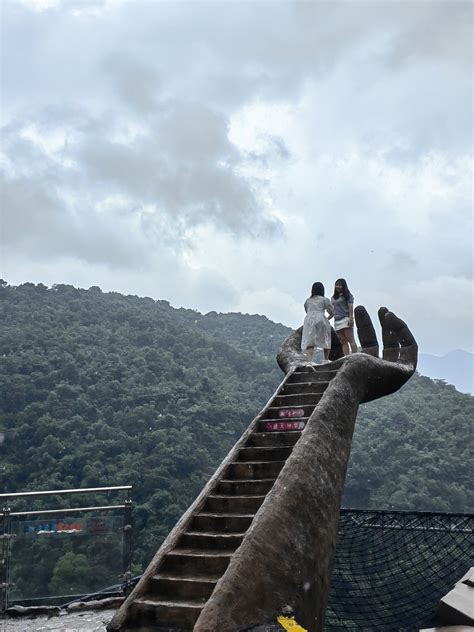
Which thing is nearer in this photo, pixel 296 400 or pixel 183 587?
pixel 183 587

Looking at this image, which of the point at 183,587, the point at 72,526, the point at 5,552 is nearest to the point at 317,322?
the point at 72,526

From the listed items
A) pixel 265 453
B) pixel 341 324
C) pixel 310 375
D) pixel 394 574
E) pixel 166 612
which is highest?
pixel 341 324

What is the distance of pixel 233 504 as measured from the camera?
6.03m

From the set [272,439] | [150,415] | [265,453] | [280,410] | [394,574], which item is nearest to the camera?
[265,453]

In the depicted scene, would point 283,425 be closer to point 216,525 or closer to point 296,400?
point 296,400

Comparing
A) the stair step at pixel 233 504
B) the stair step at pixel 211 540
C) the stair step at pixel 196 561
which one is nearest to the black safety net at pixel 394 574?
the stair step at pixel 233 504

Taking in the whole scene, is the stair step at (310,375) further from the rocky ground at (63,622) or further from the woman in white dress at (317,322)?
the rocky ground at (63,622)

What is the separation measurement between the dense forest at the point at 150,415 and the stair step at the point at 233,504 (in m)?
13.9

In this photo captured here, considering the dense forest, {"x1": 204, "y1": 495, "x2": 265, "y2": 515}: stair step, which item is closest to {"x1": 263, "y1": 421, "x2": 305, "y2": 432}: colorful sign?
{"x1": 204, "y1": 495, "x2": 265, "y2": 515}: stair step

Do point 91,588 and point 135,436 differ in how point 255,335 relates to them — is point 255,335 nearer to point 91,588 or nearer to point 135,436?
point 135,436

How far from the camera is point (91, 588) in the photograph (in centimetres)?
754

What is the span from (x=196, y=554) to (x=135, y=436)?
26.3 metres

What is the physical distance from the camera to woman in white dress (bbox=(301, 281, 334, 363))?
28.6 feet

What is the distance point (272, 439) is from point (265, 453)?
22 centimetres
